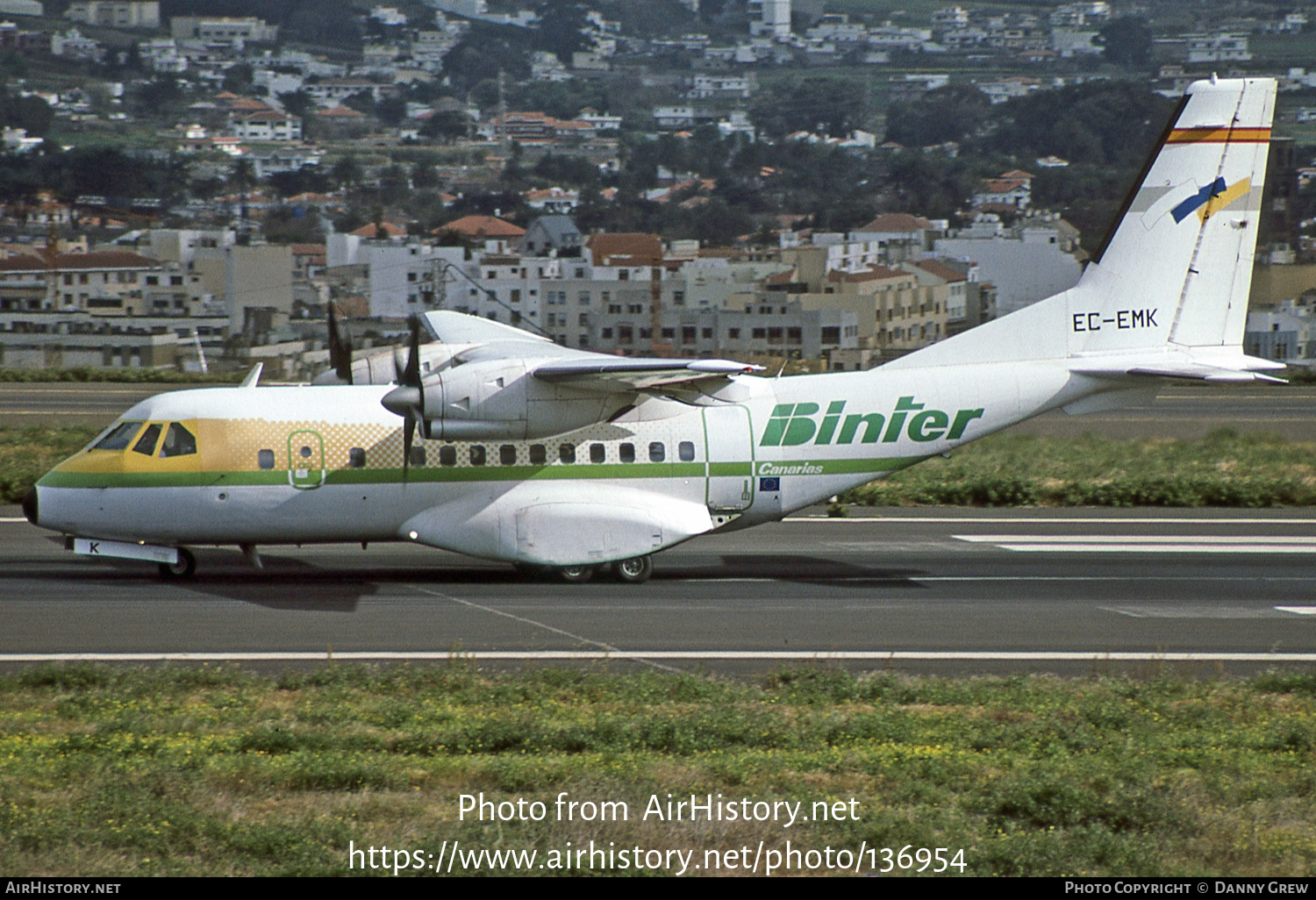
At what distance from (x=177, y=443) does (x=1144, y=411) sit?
115 feet

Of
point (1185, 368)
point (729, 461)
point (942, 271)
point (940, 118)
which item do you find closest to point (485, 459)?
point (729, 461)

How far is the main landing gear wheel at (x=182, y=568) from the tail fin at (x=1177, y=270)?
431 inches

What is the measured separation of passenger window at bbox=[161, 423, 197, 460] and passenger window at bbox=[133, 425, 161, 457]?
137 mm

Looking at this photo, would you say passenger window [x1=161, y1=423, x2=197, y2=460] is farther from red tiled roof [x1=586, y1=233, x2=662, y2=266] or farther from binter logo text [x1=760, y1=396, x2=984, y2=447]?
red tiled roof [x1=586, y1=233, x2=662, y2=266]

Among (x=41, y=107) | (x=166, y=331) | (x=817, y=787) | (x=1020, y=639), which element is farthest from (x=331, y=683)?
(x=41, y=107)

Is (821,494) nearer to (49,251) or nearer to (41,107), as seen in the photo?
(49,251)

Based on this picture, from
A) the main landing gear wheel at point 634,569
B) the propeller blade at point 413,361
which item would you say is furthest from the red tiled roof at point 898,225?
the propeller blade at point 413,361

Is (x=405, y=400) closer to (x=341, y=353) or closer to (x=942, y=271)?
(x=341, y=353)

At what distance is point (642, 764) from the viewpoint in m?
12.2

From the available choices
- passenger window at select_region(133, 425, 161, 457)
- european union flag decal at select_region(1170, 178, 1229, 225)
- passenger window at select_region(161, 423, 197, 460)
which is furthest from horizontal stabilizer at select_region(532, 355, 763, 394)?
european union flag decal at select_region(1170, 178, 1229, 225)

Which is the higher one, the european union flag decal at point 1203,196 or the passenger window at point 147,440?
the european union flag decal at point 1203,196

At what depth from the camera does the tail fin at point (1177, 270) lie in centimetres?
2141

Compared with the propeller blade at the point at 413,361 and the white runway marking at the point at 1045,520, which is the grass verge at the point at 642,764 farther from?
the white runway marking at the point at 1045,520

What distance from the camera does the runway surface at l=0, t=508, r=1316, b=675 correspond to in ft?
54.4
